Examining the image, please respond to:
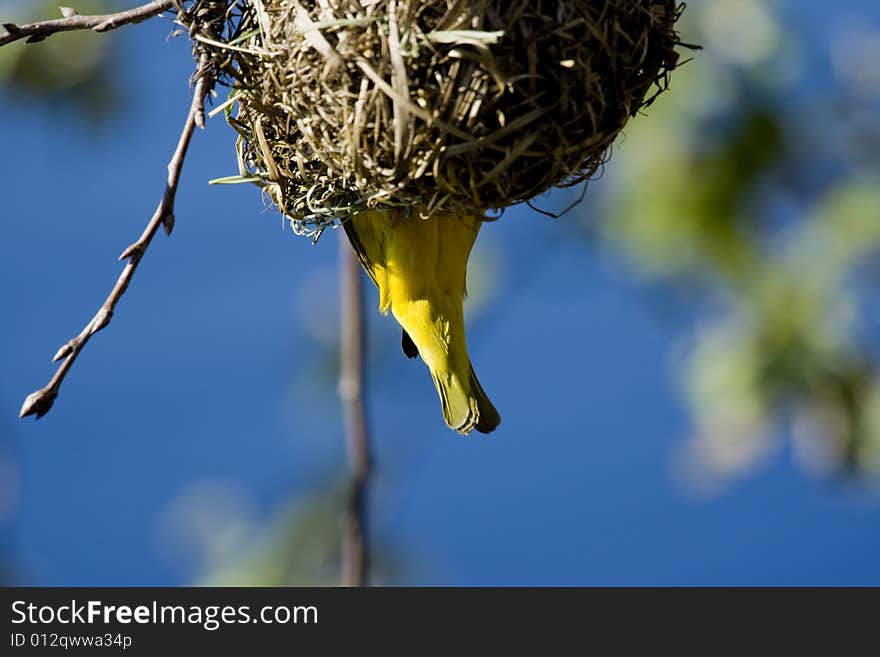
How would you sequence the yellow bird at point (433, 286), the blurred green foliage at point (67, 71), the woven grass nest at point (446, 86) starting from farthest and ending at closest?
1. the blurred green foliage at point (67, 71)
2. the yellow bird at point (433, 286)
3. the woven grass nest at point (446, 86)

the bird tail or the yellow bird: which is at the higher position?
the yellow bird

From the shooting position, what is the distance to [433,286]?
188 cm

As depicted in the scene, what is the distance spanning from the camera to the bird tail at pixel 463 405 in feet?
6.57

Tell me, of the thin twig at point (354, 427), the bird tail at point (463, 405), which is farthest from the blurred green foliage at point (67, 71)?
the bird tail at point (463, 405)

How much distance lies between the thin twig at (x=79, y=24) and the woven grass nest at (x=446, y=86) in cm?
12

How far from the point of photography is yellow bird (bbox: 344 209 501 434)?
1.81 metres

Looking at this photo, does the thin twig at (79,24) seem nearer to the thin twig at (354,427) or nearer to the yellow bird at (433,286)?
the yellow bird at (433,286)

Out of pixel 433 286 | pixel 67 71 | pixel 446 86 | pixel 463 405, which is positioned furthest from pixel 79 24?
pixel 67 71

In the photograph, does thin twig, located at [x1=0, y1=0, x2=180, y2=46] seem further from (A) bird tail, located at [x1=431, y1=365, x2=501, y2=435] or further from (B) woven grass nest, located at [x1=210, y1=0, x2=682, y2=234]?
(A) bird tail, located at [x1=431, y1=365, x2=501, y2=435]

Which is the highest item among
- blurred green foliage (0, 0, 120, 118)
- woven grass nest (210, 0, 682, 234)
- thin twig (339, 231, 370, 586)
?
woven grass nest (210, 0, 682, 234)

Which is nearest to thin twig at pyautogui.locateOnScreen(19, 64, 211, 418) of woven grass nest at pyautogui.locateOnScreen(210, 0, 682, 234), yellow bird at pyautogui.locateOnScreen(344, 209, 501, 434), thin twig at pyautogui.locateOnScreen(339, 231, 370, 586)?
woven grass nest at pyautogui.locateOnScreen(210, 0, 682, 234)

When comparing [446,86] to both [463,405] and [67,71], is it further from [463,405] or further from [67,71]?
[67,71]

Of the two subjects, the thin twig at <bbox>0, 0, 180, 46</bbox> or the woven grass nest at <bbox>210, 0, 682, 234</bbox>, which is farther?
the thin twig at <bbox>0, 0, 180, 46</bbox>

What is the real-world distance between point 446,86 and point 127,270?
1.72ft
